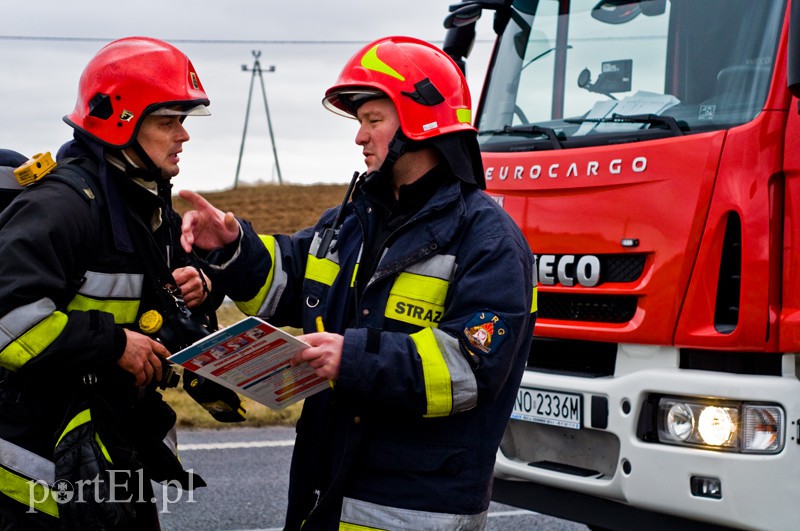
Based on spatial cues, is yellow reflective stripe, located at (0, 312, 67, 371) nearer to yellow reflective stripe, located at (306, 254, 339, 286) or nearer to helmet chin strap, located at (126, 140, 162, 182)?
helmet chin strap, located at (126, 140, 162, 182)

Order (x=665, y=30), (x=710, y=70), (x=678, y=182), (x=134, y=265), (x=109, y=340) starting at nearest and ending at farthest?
(x=109, y=340) → (x=134, y=265) → (x=678, y=182) → (x=710, y=70) → (x=665, y=30)

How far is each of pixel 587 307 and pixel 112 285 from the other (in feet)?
7.22

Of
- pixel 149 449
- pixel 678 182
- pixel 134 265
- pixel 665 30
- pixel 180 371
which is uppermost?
pixel 665 30

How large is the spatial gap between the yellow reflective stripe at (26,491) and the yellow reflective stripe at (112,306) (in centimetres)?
47

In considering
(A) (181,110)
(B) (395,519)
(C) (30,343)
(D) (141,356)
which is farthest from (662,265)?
(C) (30,343)

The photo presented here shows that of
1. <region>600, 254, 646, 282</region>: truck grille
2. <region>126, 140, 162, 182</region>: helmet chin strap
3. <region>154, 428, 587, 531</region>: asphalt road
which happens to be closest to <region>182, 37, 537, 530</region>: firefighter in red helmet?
<region>126, 140, 162, 182</region>: helmet chin strap

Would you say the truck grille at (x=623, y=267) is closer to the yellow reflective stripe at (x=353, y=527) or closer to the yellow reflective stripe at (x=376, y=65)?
the yellow reflective stripe at (x=376, y=65)

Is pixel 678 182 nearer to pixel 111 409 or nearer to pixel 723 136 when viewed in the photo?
pixel 723 136

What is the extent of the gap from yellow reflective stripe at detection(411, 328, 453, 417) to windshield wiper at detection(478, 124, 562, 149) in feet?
7.47

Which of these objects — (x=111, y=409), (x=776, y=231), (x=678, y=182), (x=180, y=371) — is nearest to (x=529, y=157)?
(x=678, y=182)

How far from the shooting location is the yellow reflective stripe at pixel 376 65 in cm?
293

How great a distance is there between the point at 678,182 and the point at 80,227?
7.67 ft

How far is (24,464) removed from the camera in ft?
9.32

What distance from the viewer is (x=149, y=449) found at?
3.06 m
